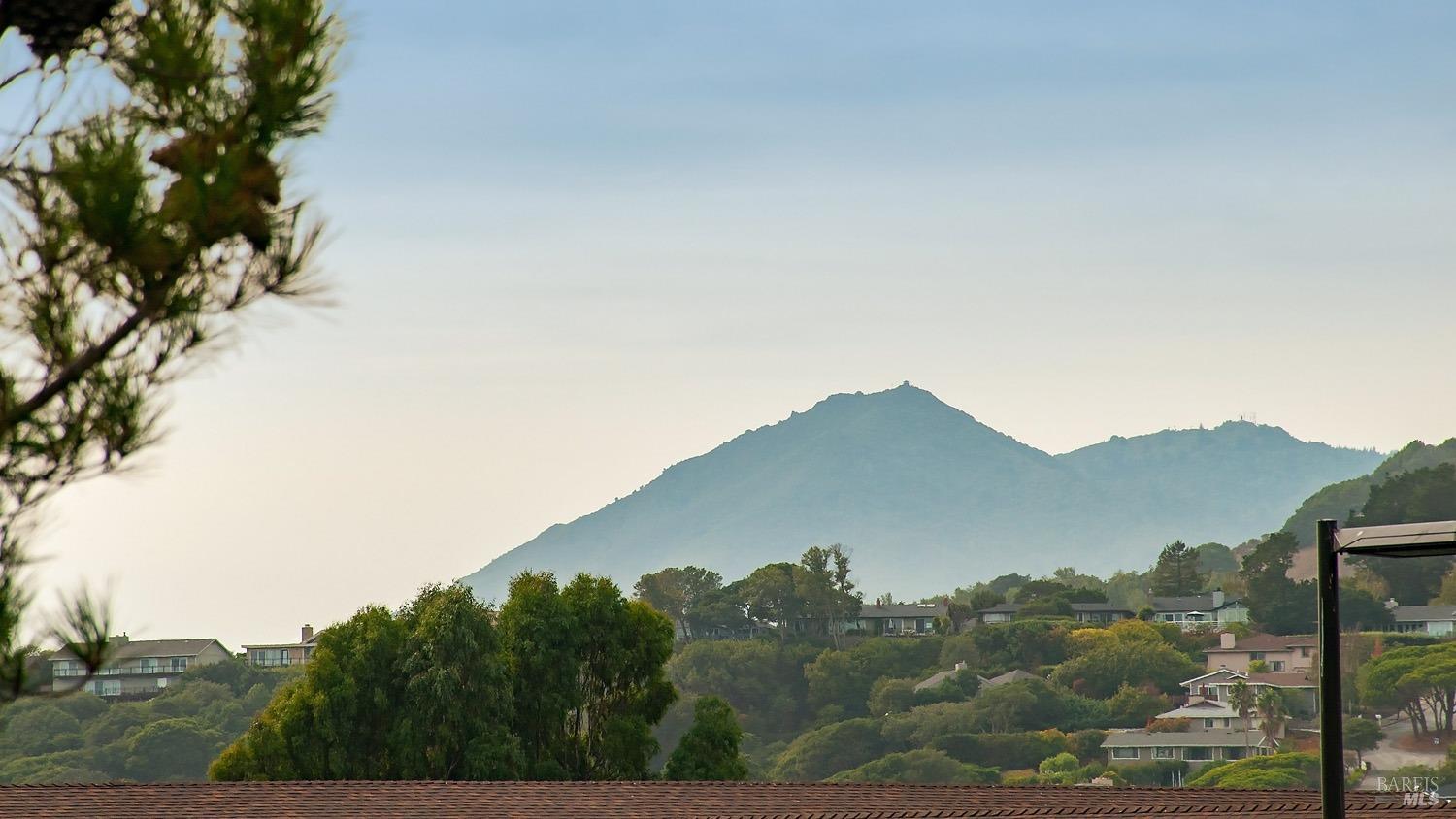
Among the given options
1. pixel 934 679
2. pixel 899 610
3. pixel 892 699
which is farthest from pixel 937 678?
pixel 899 610

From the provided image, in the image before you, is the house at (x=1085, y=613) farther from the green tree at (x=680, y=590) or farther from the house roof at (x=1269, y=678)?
the house roof at (x=1269, y=678)

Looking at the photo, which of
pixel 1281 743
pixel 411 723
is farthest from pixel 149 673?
pixel 411 723

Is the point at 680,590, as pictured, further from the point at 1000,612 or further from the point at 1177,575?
the point at 1177,575

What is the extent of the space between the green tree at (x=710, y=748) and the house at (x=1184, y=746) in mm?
66338

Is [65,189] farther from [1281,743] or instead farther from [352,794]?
[1281,743]

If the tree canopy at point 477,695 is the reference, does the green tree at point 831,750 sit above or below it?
below

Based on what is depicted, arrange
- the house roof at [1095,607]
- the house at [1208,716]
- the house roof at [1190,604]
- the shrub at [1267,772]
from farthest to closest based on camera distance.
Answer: the house roof at [1190,604] < the house roof at [1095,607] < the house at [1208,716] < the shrub at [1267,772]

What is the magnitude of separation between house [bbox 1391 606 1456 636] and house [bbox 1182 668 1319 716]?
30.1 feet

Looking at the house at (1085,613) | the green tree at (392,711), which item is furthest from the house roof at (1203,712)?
the green tree at (392,711)

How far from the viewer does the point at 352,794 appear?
1897 centimetres

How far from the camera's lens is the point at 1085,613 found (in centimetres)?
14500

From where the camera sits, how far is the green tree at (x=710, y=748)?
106 ft

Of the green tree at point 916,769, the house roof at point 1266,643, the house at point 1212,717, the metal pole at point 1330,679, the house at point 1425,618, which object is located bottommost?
the green tree at point 916,769

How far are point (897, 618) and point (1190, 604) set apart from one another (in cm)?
2806
